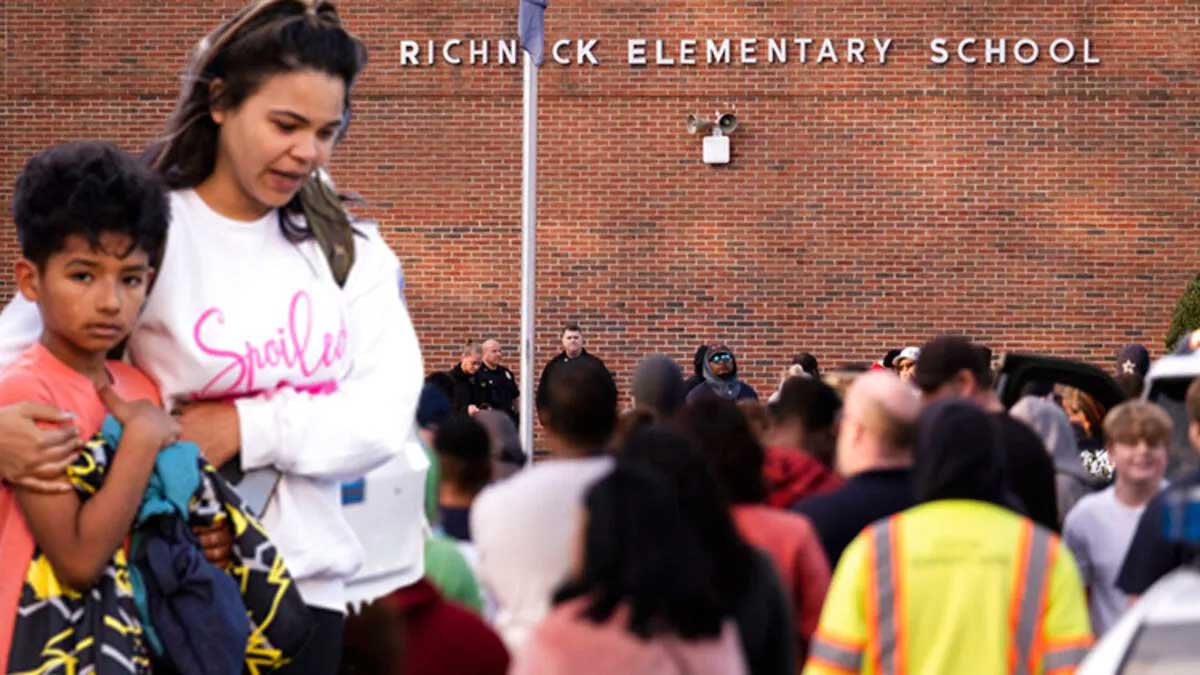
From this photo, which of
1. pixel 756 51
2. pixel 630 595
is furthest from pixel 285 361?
pixel 756 51

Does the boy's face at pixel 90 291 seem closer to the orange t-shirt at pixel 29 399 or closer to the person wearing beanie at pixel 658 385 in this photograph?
the orange t-shirt at pixel 29 399

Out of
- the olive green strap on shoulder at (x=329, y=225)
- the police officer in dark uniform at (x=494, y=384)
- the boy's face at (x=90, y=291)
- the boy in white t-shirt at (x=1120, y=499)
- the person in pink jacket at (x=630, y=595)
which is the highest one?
the olive green strap on shoulder at (x=329, y=225)

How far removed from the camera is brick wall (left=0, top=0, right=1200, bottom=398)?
79.9 ft

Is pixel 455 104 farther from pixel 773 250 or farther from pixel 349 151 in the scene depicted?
pixel 773 250

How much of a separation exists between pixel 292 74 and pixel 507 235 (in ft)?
67.9

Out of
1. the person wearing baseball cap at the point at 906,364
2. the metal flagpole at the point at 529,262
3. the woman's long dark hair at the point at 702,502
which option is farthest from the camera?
the metal flagpole at the point at 529,262

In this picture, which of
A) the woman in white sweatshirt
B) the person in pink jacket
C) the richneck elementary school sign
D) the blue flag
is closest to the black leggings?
the woman in white sweatshirt

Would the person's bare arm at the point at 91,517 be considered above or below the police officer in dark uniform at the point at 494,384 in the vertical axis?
above

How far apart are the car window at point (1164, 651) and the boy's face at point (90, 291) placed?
1.77 meters

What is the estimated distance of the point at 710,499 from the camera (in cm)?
367

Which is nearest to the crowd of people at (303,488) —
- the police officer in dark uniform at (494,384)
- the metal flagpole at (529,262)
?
the metal flagpole at (529,262)

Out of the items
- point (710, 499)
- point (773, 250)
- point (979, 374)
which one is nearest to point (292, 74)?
point (710, 499)

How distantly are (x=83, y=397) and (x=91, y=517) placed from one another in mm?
249

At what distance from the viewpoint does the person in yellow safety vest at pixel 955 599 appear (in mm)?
5480
